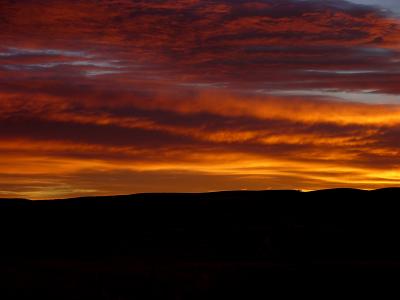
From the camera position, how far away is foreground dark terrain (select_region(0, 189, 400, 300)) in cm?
2666

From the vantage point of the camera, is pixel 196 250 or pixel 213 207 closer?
pixel 196 250

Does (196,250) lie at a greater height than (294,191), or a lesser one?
lesser

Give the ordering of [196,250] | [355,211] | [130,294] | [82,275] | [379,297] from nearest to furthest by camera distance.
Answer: [130,294], [379,297], [82,275], [196,250], [355,211]

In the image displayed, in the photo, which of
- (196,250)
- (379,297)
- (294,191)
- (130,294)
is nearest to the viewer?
(130,294)

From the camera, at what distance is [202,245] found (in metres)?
52.3

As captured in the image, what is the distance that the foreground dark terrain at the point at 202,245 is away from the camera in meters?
26.7

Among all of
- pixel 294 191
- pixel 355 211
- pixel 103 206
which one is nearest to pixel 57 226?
pixel 103 206

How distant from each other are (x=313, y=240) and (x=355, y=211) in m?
9.71

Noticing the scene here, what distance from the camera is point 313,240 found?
170ft

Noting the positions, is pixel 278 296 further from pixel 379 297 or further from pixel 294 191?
pixel 294 191

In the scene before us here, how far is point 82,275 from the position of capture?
2870 cm

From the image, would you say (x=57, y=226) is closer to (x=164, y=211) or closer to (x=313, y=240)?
(x=164, y=211)

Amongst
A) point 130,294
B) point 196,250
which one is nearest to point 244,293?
point 130,294

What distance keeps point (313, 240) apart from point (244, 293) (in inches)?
1031
